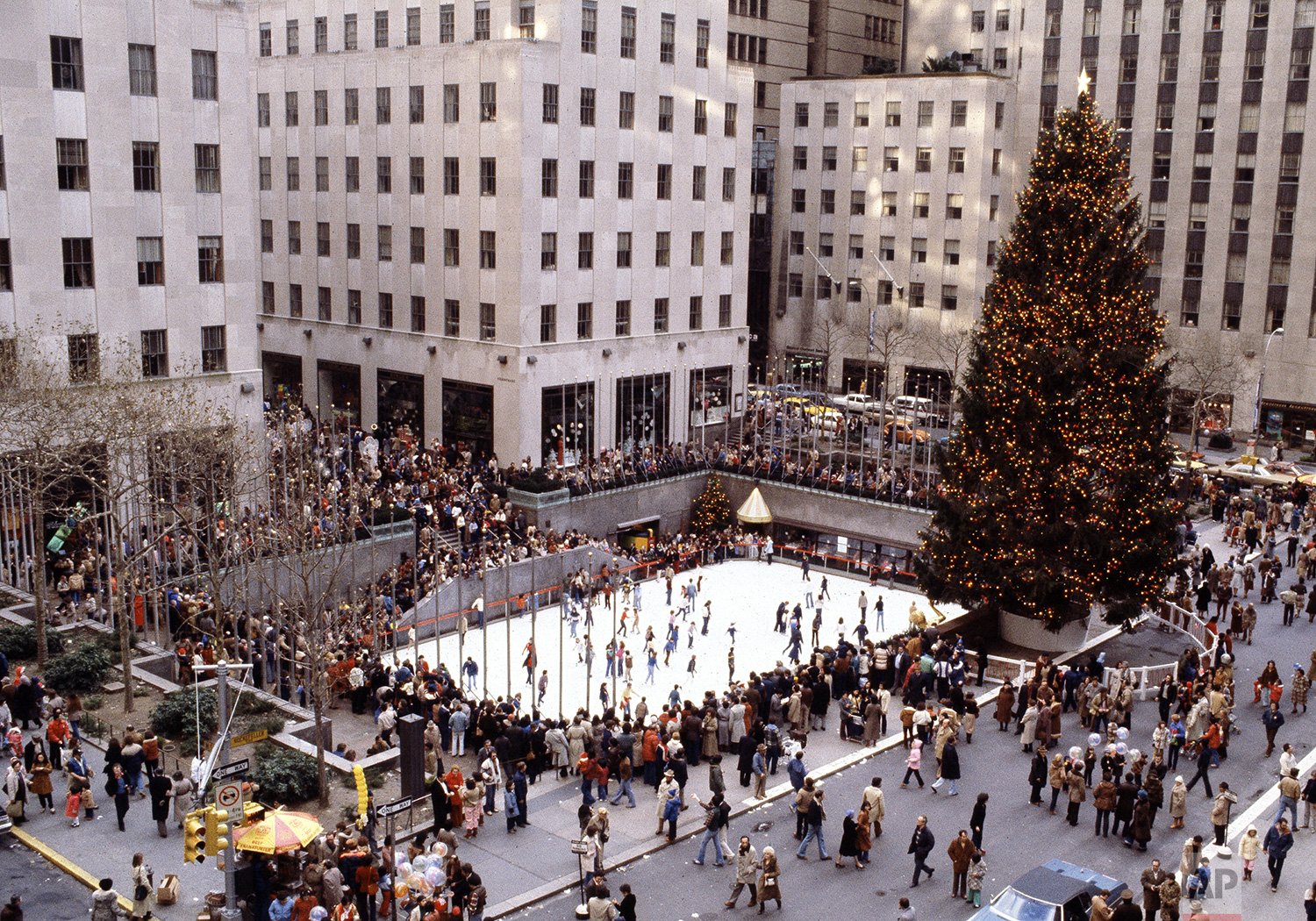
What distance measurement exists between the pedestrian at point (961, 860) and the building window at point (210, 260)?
34.0m

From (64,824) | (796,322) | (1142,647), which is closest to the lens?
(64,824)

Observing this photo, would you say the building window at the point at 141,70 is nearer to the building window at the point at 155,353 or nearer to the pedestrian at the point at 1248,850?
the building window at the point at 155,353

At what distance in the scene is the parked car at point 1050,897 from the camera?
21.8 metres

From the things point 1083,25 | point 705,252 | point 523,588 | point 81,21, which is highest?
point 1083,25

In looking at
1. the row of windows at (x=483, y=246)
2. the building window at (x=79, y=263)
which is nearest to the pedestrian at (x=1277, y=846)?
the building window at (x=79, y=263)

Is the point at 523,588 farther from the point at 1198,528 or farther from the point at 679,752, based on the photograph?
the point at 1198,528

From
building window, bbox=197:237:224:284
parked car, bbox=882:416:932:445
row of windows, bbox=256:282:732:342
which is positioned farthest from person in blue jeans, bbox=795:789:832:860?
parked car, bbox=882:416:932:445

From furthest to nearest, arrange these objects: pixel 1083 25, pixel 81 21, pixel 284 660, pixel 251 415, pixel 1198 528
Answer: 1. pixel 1083 25
2. pixel 1198 528
3. pixel 251 415
4. pixel 81 21
5. pixel 284 660

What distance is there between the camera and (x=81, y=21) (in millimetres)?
43969

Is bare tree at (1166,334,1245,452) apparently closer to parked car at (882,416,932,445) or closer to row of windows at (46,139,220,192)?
parked car at (882,416,932,445)

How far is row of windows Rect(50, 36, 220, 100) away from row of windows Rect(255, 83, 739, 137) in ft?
49.0

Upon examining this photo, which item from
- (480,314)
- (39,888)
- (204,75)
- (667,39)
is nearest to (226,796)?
(39,888)

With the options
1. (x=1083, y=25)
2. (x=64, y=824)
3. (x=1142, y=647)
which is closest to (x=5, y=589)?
(x=64, y=824)

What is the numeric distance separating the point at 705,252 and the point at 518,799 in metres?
45.2
